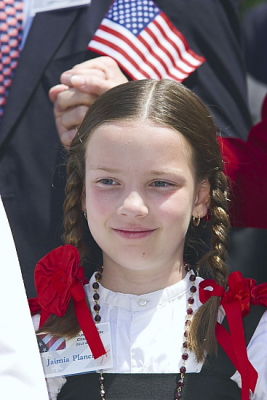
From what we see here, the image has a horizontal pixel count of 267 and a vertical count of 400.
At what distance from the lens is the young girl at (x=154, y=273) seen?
2.10 m

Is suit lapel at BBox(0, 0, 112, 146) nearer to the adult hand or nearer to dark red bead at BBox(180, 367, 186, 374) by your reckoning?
the adult hand

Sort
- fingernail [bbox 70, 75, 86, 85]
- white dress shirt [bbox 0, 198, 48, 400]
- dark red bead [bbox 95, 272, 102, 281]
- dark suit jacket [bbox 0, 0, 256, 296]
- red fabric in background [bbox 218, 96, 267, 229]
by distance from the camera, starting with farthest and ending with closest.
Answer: dark suit jacket [bbox 0, 0, 256, 296] < red fabric in background [bbox 218, 96, 267, 229] < fingernail [bbox 70, 75, 86, 85] < dark red bead [bbox 95, 272, 102, 281] < white dress shirt [bbox 0, 198, 48, 400]

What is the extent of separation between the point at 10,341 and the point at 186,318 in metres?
0.61

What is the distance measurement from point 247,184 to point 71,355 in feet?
2.46

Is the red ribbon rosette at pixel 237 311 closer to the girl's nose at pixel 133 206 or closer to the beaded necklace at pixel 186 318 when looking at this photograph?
the beaded necklace at pixel 186 318

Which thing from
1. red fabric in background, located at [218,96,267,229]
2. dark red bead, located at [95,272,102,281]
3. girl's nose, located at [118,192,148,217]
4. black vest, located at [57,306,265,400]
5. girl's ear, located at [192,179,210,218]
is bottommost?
black vest, located at [57,306,265,400]

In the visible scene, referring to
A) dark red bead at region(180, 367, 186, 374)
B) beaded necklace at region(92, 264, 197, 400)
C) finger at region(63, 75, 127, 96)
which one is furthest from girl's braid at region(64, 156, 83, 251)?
dark red bead at region(180, 367, 186, 374)

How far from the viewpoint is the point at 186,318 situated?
2.19m

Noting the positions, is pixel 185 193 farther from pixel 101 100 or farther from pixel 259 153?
pixel 259 153

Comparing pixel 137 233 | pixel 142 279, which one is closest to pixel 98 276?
pixel 142 279

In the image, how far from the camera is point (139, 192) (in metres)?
2.09

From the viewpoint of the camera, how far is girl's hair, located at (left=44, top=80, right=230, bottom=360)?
2.17 meters

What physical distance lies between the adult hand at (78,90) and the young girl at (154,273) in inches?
6.7

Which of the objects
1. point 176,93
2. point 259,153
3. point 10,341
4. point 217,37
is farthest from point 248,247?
point 10,341
